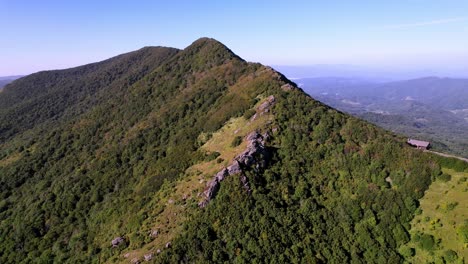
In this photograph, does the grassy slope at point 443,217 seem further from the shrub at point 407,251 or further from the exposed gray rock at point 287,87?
the exposed gray rock at point 287,87

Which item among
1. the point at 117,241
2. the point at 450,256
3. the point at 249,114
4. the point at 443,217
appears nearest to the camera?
the point at 450,256

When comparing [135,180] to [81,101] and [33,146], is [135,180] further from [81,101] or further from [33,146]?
[81,101]

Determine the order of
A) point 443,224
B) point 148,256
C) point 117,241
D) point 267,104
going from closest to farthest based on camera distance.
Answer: point 443,224
point 148,256
point 117,241
point 267,104

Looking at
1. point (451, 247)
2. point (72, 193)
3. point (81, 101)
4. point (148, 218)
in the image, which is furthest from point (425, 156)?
point (81, 101)

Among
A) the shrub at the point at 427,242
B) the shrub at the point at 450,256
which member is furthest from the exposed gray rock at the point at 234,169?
the shrub at the point at 450,256

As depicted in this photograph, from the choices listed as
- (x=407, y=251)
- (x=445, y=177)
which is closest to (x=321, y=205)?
(x=407, y=251)

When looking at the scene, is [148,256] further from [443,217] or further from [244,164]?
[443,217]
